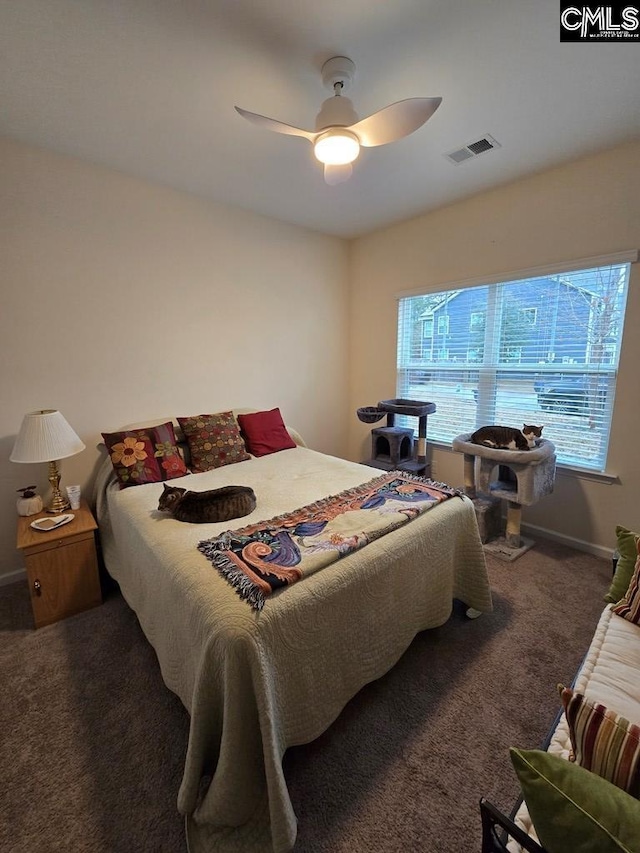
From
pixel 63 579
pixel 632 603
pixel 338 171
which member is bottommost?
pixel 63 579

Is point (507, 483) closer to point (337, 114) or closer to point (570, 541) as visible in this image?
point (570, 541)

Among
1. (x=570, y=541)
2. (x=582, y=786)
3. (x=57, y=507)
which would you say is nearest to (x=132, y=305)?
(x=57, y=507)

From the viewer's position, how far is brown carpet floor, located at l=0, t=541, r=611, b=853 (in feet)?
3.77

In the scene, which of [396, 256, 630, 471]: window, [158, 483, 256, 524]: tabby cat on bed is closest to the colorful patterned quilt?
[158, 483, 256, 524]: tabby cat on bed

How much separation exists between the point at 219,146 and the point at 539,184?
220 centimetres

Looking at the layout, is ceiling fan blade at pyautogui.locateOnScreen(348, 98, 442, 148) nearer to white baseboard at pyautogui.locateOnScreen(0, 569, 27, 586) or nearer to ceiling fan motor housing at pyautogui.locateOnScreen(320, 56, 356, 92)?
ceiling fan motor housing at pyautogui.locateOnScreen(320, 56, 356, 92)

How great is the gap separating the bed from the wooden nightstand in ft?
0.69

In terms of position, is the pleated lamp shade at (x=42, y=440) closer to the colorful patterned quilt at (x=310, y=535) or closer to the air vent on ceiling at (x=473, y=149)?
the colorful patterned quilt at (x=310, y=535)

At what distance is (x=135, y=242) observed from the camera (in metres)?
2.65

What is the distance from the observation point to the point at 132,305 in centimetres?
268

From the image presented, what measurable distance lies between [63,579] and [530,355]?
3467 mm

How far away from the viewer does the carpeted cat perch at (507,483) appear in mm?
2424

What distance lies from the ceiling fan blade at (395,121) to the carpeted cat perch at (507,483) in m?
1.90

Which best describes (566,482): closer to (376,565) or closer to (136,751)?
(376,565)
